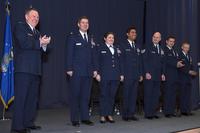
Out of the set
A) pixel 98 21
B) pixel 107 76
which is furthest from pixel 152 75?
pixel 98 21

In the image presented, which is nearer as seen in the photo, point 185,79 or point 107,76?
point 107,76

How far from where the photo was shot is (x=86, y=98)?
16.8 feet

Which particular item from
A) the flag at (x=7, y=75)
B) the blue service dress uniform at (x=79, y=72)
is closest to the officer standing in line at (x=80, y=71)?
the blue service dress uniform at (x=79, y=72)

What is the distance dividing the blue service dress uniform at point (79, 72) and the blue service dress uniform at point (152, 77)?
123 cm

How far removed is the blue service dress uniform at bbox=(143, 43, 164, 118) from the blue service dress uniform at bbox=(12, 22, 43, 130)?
2175 millimetres

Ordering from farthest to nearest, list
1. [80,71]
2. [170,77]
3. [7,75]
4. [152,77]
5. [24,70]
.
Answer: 1. [170,77]
2. [152,77]
3. [7,75]
4. [80,71]
5. [24,70]

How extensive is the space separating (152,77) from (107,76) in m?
0.94

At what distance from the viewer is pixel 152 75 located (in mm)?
6031

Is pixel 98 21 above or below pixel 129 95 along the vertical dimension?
above

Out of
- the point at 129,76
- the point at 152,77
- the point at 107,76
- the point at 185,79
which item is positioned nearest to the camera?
the point at 107,76

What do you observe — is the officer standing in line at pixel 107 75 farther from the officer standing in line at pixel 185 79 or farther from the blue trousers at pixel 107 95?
the officer standing in line at pixel 185 79

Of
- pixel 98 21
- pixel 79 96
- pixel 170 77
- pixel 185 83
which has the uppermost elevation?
pixel 98 21

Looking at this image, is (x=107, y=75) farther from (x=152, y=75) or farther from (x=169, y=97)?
(x=169, y=97)

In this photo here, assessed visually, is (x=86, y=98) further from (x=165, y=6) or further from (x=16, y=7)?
(x=165, y=6)
